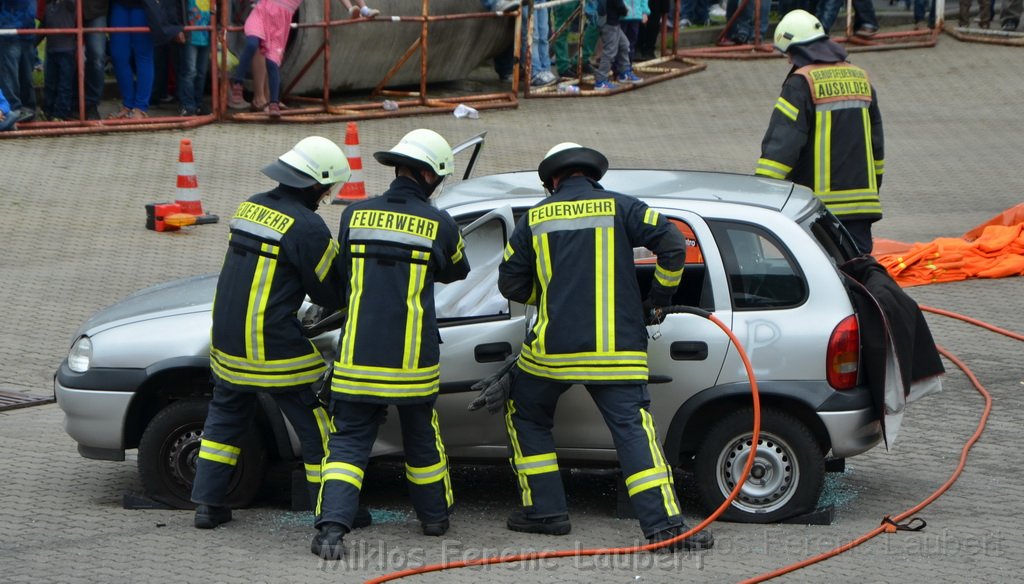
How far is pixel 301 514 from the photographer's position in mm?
6324

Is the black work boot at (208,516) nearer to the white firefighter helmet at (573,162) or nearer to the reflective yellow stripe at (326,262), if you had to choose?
the reflective yellow stripe at (326,262)

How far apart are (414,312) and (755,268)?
146 cm

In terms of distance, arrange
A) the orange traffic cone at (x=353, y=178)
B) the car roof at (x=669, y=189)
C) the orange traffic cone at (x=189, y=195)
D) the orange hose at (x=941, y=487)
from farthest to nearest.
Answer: the orange traffic cone at (x=353, y=178) < the orange traffic cone at (x=189, y=195) < the car roof at (x=669, y=189) < the orange hose at (x=941, y=487)

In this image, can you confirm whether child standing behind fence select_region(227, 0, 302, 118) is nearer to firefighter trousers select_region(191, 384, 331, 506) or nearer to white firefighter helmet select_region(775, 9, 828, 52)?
white firefighter helmet select_region(775, 9, 828, 52)

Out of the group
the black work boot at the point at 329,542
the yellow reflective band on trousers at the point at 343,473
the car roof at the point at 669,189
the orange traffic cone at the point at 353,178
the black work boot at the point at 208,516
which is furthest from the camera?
the orange traffic cone at the point at 353,178

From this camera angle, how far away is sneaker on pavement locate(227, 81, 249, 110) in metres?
14.9

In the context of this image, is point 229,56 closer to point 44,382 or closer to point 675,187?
point 44,382

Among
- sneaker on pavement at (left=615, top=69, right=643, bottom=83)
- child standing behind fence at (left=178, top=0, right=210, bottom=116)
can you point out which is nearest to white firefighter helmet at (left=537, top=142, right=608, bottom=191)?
child standing behind fence at (left=178, top=0, right=210, bottom=116)

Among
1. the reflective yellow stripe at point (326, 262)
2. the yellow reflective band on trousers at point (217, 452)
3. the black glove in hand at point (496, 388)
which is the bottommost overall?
the yellow reflective band on trousers at point (217, 452)

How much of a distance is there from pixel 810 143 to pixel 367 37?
8.34 metres

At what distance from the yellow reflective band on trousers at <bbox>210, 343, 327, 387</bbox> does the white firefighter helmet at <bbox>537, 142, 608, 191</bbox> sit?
1264 millimetres

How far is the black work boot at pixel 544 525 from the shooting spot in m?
5.98

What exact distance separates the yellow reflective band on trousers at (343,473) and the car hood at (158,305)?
107cm

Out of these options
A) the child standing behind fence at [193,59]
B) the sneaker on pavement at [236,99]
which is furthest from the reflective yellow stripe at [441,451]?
the sneaker on pavement at [236,99]
